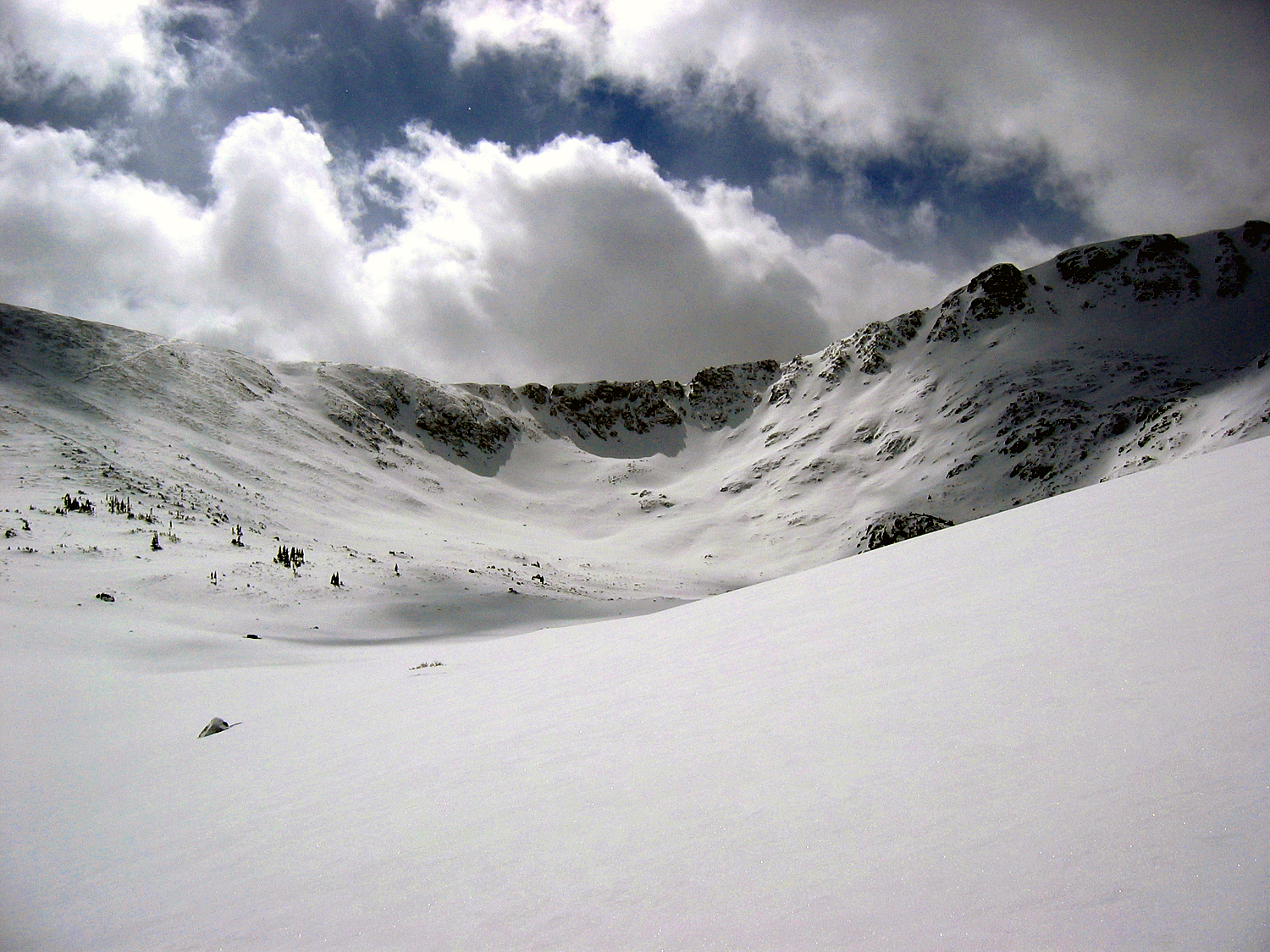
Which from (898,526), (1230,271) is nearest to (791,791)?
(898,526)

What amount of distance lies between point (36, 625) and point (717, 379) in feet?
483

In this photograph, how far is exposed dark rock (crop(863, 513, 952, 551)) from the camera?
232 feet

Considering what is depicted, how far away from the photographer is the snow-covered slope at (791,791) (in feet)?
6.77

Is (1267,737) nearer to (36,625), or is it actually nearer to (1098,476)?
(36,625)

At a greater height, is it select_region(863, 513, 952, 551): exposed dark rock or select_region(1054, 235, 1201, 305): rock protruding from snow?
select_region(1054, 235, 1201, 305): rock protruding from snow

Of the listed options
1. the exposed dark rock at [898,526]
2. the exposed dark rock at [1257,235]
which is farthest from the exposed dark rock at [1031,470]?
the exposed dark rock at [1257,235]

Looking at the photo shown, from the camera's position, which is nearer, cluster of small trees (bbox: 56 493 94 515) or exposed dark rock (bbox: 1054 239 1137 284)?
cluster of small trees (bbox: 56 493 94 515)

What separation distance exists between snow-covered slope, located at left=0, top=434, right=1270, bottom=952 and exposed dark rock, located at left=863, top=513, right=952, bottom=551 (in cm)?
6745

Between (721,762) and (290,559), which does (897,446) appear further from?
(721,762)

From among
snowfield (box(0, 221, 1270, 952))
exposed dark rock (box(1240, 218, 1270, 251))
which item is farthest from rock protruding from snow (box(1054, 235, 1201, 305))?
snowfield (box(0, 221, 1270, 952))

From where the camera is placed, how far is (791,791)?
294 cm

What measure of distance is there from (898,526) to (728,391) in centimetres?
8324

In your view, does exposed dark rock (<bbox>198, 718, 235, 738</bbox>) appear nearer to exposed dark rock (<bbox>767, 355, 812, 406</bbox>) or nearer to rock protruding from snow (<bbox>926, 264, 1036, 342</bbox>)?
rock protruding from snow (<bbox>926, 264, 1036, 342</bbox>)

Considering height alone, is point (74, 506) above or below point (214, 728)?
above
